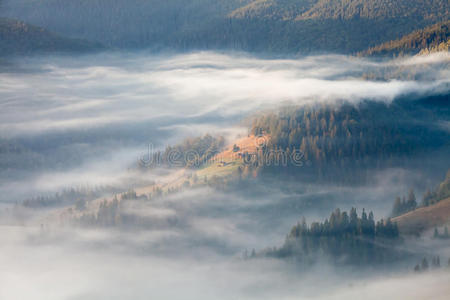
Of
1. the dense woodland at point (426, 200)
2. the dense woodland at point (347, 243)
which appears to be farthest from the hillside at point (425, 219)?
the dense woodland at point (426, 200)

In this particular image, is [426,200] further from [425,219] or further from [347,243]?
[347,243]

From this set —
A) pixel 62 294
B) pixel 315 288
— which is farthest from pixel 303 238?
pixel 62 294

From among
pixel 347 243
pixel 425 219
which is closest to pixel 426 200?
pixel 425 219

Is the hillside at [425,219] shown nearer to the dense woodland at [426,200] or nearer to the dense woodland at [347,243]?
the dense woodland at [347,243]

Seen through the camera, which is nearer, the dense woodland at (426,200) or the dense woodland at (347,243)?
the dense woodland at (347,243)

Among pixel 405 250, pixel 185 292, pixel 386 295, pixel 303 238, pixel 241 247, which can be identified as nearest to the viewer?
pixel 386 295

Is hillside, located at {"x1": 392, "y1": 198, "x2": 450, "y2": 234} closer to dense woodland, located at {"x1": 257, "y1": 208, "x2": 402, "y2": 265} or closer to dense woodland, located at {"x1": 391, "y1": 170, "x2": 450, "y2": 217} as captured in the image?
dense woodland, located at {"x1": 257, "y1": 208, "x2": 402, "y2": 265}

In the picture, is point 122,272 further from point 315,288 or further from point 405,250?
point 405,250
